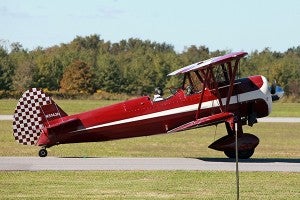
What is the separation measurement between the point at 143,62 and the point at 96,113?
113834mm

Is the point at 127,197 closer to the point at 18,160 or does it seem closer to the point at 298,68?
the point at 18,160

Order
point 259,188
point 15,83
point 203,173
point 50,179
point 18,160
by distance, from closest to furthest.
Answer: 1. point 259,188
2. point 50,179
3. point 203,173
4. point 18,160
5. point 15,83

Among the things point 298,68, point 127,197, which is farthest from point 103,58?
point 127,197

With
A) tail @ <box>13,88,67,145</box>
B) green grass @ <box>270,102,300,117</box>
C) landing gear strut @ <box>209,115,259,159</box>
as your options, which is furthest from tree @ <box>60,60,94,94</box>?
landing gear strut @ <box>209,115,259,159</box>

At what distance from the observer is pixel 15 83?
124 m

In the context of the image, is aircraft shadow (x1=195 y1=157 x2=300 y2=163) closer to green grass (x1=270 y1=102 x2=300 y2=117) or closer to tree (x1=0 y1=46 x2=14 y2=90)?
green grass (x1=270 y1=102 x2=300 y2=117)

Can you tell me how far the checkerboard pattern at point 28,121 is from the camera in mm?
25188

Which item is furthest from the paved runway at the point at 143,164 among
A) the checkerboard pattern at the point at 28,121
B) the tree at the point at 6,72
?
the tree at the point at 6,72

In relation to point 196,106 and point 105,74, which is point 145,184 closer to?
point 196,106

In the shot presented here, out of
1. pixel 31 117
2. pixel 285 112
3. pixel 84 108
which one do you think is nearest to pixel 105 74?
pixel 84 108

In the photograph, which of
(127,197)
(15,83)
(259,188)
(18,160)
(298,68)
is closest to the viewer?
(127,197)

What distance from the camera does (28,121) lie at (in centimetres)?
2519

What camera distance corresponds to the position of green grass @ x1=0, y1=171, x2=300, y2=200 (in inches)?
669

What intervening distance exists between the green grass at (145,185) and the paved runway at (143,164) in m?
1.24
